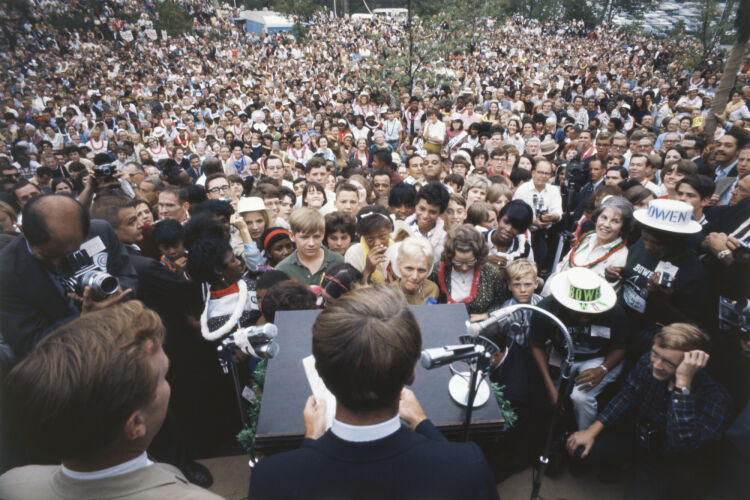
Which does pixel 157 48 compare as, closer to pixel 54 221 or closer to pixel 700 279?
pixel 54 221

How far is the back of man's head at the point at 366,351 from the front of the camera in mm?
1098

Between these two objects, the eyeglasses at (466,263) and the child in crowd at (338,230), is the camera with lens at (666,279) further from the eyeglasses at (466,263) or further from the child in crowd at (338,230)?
the child in crowd at (338,230)

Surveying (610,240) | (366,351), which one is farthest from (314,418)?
(610,240)

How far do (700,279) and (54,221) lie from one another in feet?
13.5

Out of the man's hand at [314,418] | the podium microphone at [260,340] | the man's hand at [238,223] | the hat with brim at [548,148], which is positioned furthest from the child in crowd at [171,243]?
the hat with brim at [548,148]

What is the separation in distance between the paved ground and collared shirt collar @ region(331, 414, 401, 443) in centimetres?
220

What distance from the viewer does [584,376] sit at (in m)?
2.73

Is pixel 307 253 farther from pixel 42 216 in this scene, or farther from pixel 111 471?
pixel 111 471

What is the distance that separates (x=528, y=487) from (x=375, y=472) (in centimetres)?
240

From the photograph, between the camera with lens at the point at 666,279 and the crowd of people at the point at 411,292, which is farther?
the camera with lens at the point at 666,279

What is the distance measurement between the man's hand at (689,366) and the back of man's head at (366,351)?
1.96m

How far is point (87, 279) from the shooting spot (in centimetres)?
212

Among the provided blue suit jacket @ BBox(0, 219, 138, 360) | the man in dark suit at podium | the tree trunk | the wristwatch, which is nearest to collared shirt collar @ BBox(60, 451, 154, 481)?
the man in dark suit at podium

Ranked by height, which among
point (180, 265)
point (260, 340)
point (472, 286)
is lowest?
point (472, 286)
